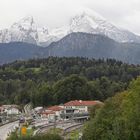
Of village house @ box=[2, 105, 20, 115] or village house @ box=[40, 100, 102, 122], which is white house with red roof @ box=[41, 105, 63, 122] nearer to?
village house @ box=[40, 100, 102, 122]

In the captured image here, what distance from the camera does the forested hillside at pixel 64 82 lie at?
137 meters

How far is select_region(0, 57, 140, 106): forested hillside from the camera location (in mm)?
136625

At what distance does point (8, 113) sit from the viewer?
465ft

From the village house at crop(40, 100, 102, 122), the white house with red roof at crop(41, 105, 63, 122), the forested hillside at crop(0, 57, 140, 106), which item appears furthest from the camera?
the forested hillside at crop(0, 57, 140, 106)

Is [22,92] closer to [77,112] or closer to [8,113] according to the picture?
[8,113]

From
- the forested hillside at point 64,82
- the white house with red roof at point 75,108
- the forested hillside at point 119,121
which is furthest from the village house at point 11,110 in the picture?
the forested hillside at point 119,121

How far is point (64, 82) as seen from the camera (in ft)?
443

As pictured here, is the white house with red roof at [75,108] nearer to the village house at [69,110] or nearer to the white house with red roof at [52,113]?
the village house at [69,110]

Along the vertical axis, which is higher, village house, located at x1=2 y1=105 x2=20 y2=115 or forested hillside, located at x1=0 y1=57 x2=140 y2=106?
forested hillside, located at x1=0 y1=57 x2=140 y2=106

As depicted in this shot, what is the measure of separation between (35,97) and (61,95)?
7413 millimetres

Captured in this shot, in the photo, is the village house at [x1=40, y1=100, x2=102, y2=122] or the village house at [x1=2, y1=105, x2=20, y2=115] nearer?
the village house at [x1=40, y1=100, x2=102, y2=122]

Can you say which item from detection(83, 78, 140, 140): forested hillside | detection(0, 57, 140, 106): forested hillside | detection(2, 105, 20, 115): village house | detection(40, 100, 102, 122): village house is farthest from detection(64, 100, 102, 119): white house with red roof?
detection(83, 78, 140, 140): forested hillside

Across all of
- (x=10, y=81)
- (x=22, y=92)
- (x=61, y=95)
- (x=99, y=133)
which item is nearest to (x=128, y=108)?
(x=99, y=133)

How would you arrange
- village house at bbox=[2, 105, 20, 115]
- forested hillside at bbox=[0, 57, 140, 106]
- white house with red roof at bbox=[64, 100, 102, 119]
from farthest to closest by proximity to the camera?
village house at bbox=[2, 105, 20, 115]
forested hillside at bbox=[0, 57, 140, 106]
white house with red roof at bbox=[64, 100, 102, 119]
